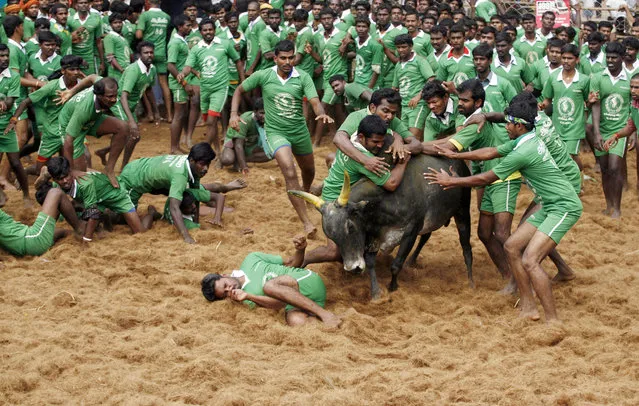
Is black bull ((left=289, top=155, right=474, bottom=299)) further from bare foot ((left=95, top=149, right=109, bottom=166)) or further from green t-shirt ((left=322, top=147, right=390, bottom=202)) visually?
bare foot ((left=95, top=149, right=109, bottom=166))

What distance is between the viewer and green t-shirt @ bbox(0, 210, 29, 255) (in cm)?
997

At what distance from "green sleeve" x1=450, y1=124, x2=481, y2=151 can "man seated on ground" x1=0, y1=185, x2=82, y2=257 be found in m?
4.34

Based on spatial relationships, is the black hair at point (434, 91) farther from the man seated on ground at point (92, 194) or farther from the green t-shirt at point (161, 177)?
the man seated on ground at point (92, 194)

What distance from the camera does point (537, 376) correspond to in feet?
23.7

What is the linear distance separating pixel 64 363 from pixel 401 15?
1004 centimetres

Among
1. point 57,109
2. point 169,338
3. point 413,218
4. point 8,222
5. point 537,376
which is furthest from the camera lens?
point 57,109

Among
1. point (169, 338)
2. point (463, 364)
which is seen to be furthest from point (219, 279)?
point (463, 364)

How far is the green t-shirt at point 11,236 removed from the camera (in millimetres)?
9969

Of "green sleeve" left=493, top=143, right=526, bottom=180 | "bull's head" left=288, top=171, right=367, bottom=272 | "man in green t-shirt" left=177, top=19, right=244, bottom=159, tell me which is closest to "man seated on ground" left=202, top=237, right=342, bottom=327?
"bull's head" left=288, top=171, right=367, bottom=272

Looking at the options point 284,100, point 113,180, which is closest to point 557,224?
point 284,100

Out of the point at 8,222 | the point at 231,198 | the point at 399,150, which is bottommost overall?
the point at 231,198

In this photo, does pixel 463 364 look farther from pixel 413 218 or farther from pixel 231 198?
pixel 231 198

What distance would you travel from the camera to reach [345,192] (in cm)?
865

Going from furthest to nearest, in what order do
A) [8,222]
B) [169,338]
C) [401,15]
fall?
[401,15] → [8,222] → [169,338]
